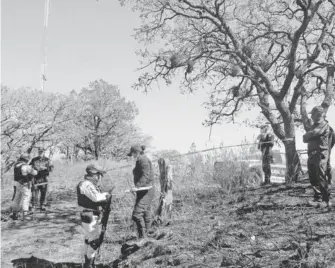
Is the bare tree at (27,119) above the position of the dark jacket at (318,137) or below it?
above

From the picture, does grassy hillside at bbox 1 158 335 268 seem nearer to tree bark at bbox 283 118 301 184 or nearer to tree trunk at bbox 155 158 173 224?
tree trunk at bbox 155 158 173 224

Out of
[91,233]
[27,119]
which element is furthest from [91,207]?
[27,119]

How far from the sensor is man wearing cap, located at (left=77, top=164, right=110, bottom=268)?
5227mm

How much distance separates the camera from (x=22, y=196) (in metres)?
9.21

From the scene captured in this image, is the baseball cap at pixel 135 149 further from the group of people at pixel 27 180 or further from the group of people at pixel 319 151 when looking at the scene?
the group of people at pixel 27 180

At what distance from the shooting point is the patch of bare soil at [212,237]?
401 cm

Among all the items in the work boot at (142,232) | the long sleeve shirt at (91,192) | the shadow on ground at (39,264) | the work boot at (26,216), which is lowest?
the shadow on ground at (39,264)

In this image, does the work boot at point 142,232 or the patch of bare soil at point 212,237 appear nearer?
the patch of bare soil at point 212,237

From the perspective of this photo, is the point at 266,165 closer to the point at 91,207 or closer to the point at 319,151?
the point at 319,151

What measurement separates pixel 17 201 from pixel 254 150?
22.8ft

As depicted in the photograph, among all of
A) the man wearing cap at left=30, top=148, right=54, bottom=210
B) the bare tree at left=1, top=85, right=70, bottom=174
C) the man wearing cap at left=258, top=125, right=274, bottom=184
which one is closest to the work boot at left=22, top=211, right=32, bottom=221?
the man wearing cap at left=30, top=148, right=54, bottom=210

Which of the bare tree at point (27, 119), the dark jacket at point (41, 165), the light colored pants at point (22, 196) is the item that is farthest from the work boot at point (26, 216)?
the bare tree at point (27, 119)

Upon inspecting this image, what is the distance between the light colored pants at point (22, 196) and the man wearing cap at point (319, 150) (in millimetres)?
7384

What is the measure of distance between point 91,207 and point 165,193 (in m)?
2.60
